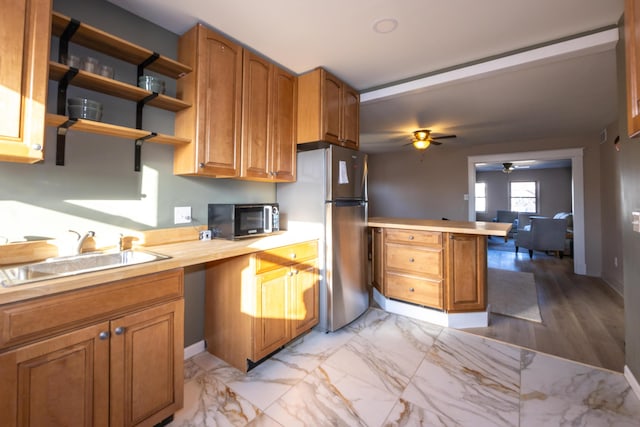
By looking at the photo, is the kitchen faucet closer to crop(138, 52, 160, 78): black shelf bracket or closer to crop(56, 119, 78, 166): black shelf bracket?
crop(56, 119, 78, 166): black shelf bracket

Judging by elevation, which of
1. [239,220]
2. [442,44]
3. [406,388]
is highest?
[442,44]

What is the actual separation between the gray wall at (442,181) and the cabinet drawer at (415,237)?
11.7ft

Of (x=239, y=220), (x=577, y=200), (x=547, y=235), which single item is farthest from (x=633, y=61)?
(x=547, y=235)

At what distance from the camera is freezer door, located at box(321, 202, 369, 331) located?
2.42 m

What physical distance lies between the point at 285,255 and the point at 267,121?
110cm

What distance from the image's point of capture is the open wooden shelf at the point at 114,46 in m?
1.41

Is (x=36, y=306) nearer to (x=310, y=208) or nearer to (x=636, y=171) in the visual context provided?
(x=310, y=208)

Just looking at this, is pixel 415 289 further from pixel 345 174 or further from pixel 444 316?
pixel 345 174

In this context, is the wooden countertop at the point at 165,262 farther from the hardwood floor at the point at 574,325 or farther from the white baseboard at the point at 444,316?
the hardwood floor at the point at 574,325

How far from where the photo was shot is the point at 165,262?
1370 millimetres

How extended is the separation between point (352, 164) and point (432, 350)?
1.70 metres

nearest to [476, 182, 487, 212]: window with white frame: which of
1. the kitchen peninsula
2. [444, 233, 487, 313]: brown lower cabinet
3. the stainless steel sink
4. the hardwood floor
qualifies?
the hardwood floor

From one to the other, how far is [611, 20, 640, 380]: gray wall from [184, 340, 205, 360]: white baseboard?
9.34ft

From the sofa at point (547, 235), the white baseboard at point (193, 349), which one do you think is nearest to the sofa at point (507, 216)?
the sofa at point (547, 235)
